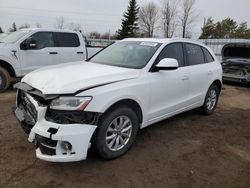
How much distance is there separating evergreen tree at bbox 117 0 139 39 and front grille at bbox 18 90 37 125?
1683 inches

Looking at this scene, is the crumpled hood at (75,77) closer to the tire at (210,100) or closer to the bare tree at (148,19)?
the tire at (210,100)

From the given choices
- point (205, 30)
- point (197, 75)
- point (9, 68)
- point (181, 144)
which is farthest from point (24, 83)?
point (205, 30)

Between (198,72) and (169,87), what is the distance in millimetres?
1160

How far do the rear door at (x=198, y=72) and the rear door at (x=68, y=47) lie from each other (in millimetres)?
4646

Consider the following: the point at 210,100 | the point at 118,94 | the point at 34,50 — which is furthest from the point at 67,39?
the point at 118,94

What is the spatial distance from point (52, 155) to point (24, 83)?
50.4 inches

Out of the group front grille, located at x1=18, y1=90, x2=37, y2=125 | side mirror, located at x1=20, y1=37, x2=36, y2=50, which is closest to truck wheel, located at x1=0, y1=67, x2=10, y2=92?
side mirror, located at x1=20, y1=37, x2=36, y2=50

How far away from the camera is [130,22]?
47219mm

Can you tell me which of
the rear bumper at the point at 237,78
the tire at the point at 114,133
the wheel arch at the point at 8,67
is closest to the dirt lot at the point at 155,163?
the tire at the point at 114,133

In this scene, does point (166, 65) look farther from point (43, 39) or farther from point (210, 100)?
point (43, 39)

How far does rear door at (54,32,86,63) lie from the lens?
28.2 feet

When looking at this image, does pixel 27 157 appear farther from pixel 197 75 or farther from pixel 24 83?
pixel 197 75

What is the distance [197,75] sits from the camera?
5176mm

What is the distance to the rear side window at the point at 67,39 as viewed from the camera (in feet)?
28.3
